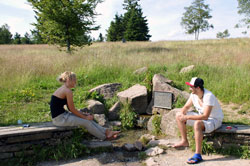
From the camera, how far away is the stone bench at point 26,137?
342cm

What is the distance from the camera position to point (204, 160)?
348cm

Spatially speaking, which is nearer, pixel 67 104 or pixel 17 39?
pixel 67 104

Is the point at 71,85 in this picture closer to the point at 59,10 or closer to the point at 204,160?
the point at 204,160

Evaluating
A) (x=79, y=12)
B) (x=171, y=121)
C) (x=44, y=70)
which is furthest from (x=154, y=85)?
(x=79, y=12)

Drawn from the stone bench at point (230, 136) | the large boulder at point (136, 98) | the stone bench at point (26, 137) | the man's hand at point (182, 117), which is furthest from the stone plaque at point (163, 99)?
the stone bench at point (26, 137)

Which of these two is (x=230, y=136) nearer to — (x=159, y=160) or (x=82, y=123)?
(x=159, y=160)

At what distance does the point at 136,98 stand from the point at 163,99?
784mm

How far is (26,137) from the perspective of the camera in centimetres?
353

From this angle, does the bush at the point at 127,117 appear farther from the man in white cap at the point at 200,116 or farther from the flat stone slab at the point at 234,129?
the flat stone slab at the point at 234,129

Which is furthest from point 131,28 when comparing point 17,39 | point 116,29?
point 17,39

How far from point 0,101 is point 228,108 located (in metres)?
6.36

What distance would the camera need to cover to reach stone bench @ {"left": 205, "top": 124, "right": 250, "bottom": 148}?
3570mm


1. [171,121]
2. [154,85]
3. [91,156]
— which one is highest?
[154,85]

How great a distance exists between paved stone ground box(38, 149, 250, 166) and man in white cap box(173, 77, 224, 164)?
18 cm
